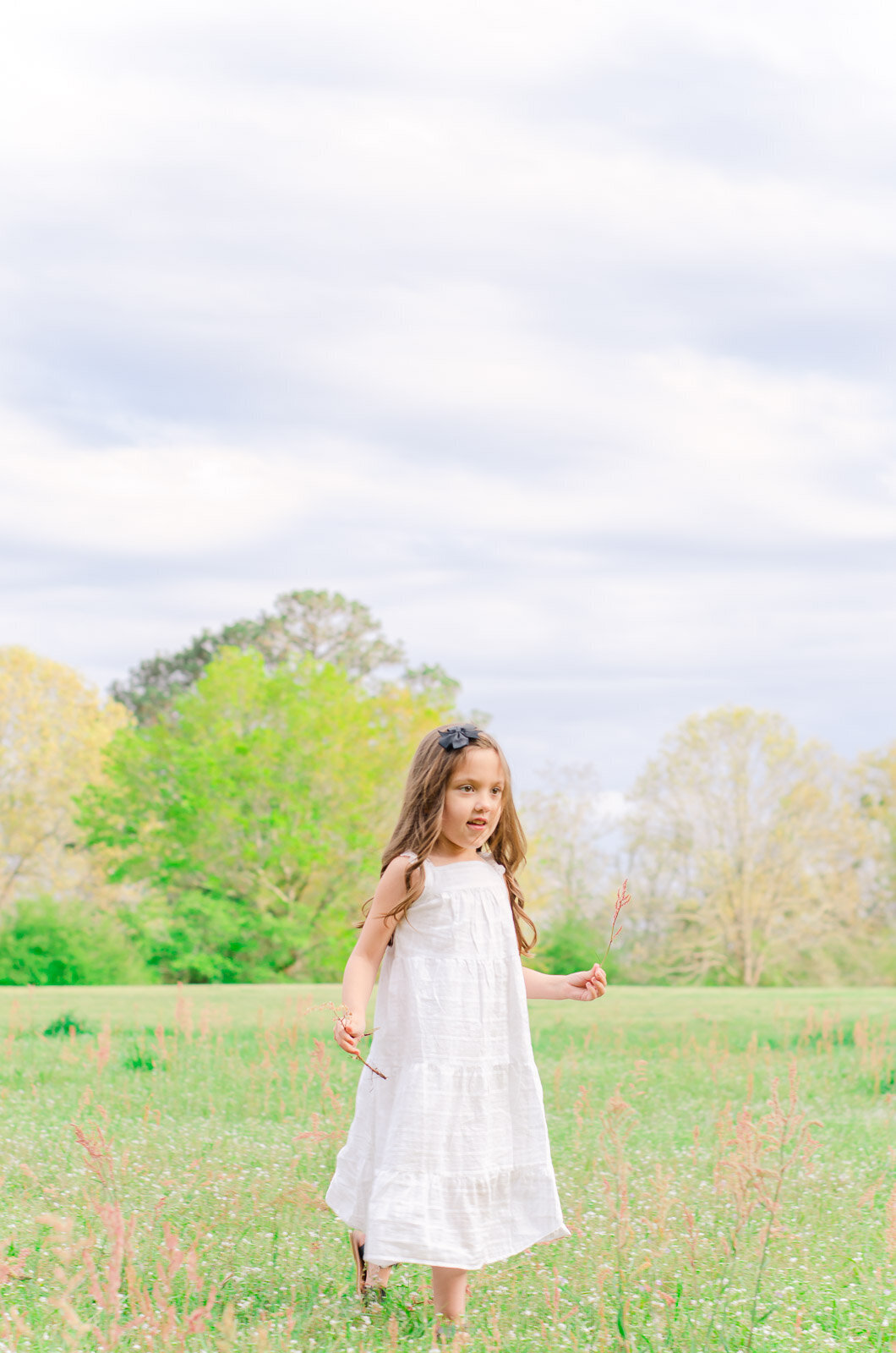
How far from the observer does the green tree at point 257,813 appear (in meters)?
27.6

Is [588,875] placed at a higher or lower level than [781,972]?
higher

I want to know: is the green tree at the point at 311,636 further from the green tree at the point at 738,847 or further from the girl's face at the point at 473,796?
the girl's face at the point at 473,796

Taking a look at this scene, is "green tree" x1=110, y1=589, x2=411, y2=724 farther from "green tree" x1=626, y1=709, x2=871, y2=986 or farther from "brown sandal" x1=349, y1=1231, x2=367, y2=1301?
"brown sandal" x1=349, y1=1231, x2=367, y2=1301

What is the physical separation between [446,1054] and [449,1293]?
0.78m

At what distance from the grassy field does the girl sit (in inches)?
10.8

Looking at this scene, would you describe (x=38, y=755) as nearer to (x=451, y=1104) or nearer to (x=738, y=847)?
(x=738, y=847)

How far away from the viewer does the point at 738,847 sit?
32.1 m

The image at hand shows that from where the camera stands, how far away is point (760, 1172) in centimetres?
393

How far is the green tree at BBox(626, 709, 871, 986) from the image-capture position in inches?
1260

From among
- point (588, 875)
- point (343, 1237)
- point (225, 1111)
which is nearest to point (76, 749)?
point (588, 875)

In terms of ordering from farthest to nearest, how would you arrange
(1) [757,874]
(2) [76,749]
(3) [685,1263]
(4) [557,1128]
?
(2) [76,749]
(1) [757,874]
(4) [557,1128]
(3) [685,1263]

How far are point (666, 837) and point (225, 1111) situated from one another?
25.2 meters

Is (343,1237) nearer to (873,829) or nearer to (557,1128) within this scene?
(557,1128)

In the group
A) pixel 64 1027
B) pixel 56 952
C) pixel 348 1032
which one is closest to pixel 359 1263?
pixel 348 1032
